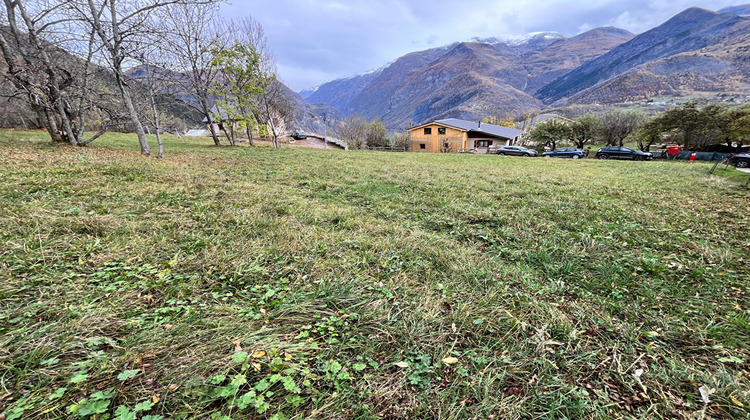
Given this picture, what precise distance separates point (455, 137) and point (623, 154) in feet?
65.0

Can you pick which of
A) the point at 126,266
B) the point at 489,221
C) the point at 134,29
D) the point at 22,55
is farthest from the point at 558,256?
the point at 22,55

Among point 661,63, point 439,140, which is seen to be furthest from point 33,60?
point 661,63

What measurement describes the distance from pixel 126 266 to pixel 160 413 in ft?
5.90

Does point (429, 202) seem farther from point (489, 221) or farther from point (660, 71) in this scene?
point (660, 71)

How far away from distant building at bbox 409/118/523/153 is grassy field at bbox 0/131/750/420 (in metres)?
37.9

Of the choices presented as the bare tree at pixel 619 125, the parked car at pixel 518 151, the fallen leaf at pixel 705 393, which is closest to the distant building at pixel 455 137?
the parked car at pixel 518 151

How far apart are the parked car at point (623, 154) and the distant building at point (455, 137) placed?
14.8 metres

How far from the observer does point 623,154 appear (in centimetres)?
2486

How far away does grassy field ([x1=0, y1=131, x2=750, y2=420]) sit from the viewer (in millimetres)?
1420

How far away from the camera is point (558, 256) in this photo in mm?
3359

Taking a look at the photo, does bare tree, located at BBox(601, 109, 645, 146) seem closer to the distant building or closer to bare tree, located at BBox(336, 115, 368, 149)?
the distant building

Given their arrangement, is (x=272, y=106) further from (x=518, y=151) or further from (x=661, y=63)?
(x=661, y=63)

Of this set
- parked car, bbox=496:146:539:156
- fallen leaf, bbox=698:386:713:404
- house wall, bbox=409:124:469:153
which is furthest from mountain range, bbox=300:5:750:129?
fallen leaf, bbox=698:386:713:404

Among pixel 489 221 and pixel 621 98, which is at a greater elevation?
pixel 621 98
